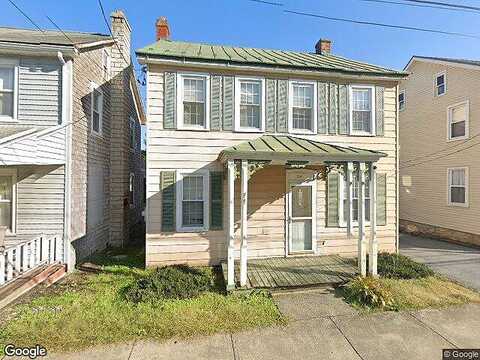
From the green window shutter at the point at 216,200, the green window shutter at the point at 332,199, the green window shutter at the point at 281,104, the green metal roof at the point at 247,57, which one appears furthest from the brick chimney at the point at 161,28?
the green window shutter at the point at 332,199

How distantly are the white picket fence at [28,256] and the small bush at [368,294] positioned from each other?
7593mm

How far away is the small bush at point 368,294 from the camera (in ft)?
18.4

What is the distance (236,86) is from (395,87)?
5.45 m

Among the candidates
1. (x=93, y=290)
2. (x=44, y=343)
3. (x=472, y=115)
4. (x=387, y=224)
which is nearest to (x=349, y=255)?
(x=387, y=224)

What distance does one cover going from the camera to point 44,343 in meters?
4.24

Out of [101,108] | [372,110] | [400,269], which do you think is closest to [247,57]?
[372,110]

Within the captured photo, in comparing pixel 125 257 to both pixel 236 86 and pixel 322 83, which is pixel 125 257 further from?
pixel 322 83

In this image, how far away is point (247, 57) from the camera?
8.54 meters

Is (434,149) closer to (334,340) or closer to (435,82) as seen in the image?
(435,82)

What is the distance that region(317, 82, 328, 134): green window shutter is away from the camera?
8.55 metres

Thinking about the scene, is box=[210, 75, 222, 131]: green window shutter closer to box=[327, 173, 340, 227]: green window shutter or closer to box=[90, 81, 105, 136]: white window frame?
box=[327, 173, 340, 227]: green window shutter

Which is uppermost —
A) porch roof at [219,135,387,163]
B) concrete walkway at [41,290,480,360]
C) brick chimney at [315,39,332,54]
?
brick chimney at [315,39,332,54]

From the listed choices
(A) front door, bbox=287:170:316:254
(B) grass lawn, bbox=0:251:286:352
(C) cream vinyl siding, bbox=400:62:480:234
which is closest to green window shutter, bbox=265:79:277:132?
(A) front door, bbox=287:170:316:254

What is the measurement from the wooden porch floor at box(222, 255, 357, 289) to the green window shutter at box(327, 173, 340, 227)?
3.68 ft
